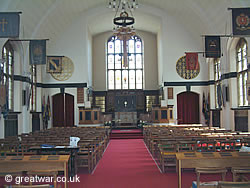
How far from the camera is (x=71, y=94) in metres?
24.9

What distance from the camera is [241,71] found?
738 inches

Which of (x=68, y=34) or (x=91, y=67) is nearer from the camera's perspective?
(x=68, y=34)

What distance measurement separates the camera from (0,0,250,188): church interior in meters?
15.3

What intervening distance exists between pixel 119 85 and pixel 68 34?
280 inches

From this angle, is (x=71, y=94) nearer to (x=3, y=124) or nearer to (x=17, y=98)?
(x=17, y=98)

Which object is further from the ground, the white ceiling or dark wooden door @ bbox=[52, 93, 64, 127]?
the white ceiling

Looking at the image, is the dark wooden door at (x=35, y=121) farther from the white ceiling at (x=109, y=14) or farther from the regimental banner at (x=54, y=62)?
the white ceiling at (x=109, y=14)

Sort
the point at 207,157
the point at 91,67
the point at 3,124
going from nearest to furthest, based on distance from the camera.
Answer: the point at 207,157, the point at 3,124, the point at 91,67

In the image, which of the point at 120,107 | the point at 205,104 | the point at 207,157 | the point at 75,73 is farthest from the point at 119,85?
the point at 207,157

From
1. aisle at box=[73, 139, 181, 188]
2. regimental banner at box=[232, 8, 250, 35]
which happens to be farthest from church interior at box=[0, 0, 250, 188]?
aisle at box=[73, 139, 181, 188]

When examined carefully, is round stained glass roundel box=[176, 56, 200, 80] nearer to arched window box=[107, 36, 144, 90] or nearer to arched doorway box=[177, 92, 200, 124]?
arched doorway box=[177, 92, 200, 124]

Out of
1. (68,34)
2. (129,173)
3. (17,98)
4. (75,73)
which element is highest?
(68,34)

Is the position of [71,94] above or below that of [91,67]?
below

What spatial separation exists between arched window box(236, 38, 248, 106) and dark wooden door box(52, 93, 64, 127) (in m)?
14.3
